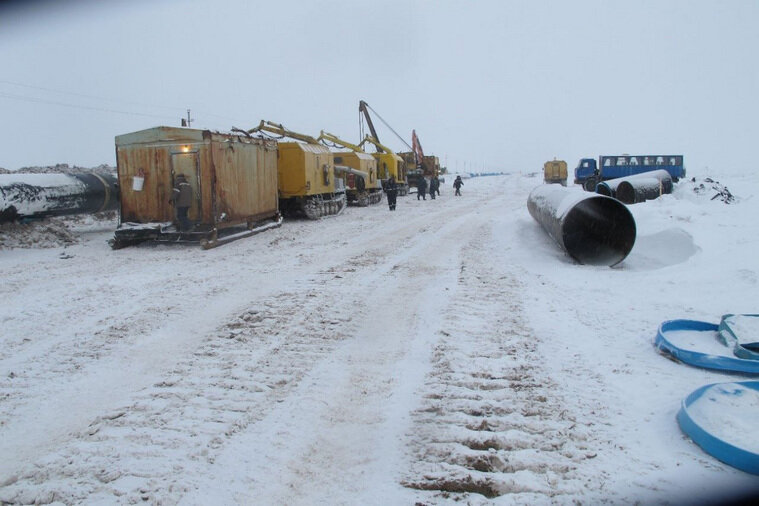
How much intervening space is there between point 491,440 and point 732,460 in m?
1.31

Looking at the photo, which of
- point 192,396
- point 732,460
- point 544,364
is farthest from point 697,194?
point 192,396

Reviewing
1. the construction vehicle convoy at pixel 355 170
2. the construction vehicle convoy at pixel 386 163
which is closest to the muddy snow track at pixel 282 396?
the construction vehicle convoy at pixel 355 170

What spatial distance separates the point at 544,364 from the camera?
14.6 feet

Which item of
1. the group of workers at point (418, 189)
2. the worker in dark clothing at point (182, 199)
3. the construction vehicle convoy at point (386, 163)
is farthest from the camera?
the construction vehicle convoy at point (386, 163)

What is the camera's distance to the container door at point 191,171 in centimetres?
1212

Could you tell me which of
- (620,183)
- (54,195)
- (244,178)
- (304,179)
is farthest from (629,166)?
(54,195)

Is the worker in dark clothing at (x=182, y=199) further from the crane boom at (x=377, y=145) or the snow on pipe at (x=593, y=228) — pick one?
the crane boom at (x=377, y=145)

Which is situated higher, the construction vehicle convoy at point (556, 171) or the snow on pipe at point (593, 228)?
the construction vehicle convoy at point (556, 171)

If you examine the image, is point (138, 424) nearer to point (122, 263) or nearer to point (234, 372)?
point (234, 372)

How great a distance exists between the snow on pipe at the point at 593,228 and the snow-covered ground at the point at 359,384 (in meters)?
0.71

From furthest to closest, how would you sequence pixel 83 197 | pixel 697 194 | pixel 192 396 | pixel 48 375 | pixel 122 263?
pixel 697 194
pixel 83 197
pixel 122 263
pixel 48 375
pixel 192 396

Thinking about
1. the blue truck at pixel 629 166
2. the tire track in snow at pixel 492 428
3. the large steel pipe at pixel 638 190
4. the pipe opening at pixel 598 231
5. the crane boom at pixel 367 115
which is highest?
the crane boom at pixel 367 115

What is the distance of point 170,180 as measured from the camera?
40.3ft

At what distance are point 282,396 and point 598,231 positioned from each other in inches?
300
